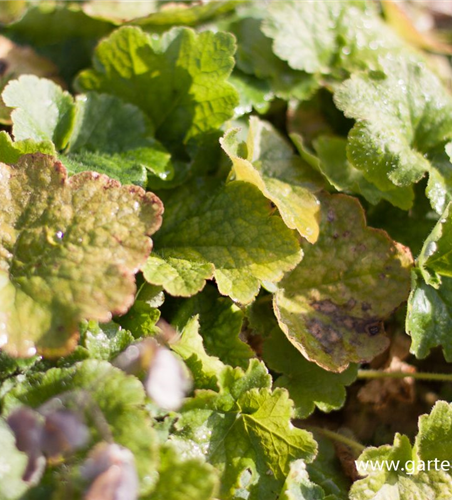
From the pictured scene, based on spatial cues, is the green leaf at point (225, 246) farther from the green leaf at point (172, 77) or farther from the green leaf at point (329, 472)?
the green leaf at point (329, 472)

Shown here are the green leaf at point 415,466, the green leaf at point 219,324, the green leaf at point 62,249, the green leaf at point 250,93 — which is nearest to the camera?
the green leaf at point 62,249

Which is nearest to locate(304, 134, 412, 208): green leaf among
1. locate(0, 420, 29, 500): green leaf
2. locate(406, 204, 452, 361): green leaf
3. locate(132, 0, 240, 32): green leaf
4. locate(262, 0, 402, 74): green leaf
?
locate(406, 204, 452, 361): green leaf

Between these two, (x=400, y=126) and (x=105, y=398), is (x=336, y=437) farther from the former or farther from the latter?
(x=400, y=126)

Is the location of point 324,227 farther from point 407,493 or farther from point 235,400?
point 407,493

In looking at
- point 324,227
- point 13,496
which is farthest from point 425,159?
point 13,496

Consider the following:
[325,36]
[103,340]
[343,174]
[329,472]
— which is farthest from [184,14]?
[329,472]

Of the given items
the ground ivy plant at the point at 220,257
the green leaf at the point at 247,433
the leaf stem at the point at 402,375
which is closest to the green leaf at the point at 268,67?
the ground ivy plant at the point at 220,257

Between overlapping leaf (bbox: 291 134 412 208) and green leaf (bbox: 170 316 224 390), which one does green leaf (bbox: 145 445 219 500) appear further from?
overlapping leaf (bbox: 291 134 412 208)
